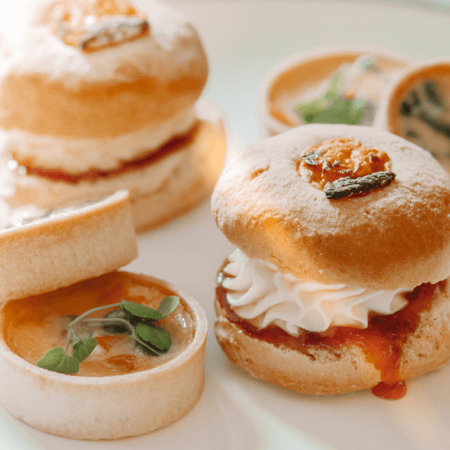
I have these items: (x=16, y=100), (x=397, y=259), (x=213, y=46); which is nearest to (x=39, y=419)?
(x=397, y=259)

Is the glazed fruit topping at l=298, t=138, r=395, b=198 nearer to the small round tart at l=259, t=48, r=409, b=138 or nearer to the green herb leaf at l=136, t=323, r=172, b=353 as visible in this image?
the green herb leaf at l=136, t=323, r=172, b=353

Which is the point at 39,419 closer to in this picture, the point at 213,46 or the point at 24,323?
the point at 24,323

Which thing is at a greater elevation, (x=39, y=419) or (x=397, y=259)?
(x=397, y=259)

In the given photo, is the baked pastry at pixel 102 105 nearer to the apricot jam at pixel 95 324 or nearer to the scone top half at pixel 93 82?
the scone top half at pixel 93 82

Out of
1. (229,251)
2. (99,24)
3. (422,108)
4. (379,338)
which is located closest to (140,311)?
(379,338)

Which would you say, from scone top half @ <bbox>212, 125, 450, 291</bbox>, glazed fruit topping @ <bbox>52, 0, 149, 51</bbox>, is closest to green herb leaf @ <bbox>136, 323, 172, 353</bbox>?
scone top half @ <bbox>212, 125, 450, 291</bbox>

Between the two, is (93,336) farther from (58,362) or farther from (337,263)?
(337,263)

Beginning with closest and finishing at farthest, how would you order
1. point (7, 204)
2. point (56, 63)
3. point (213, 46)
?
point (56, 63) < point (7, 204) < point (213, 46)
